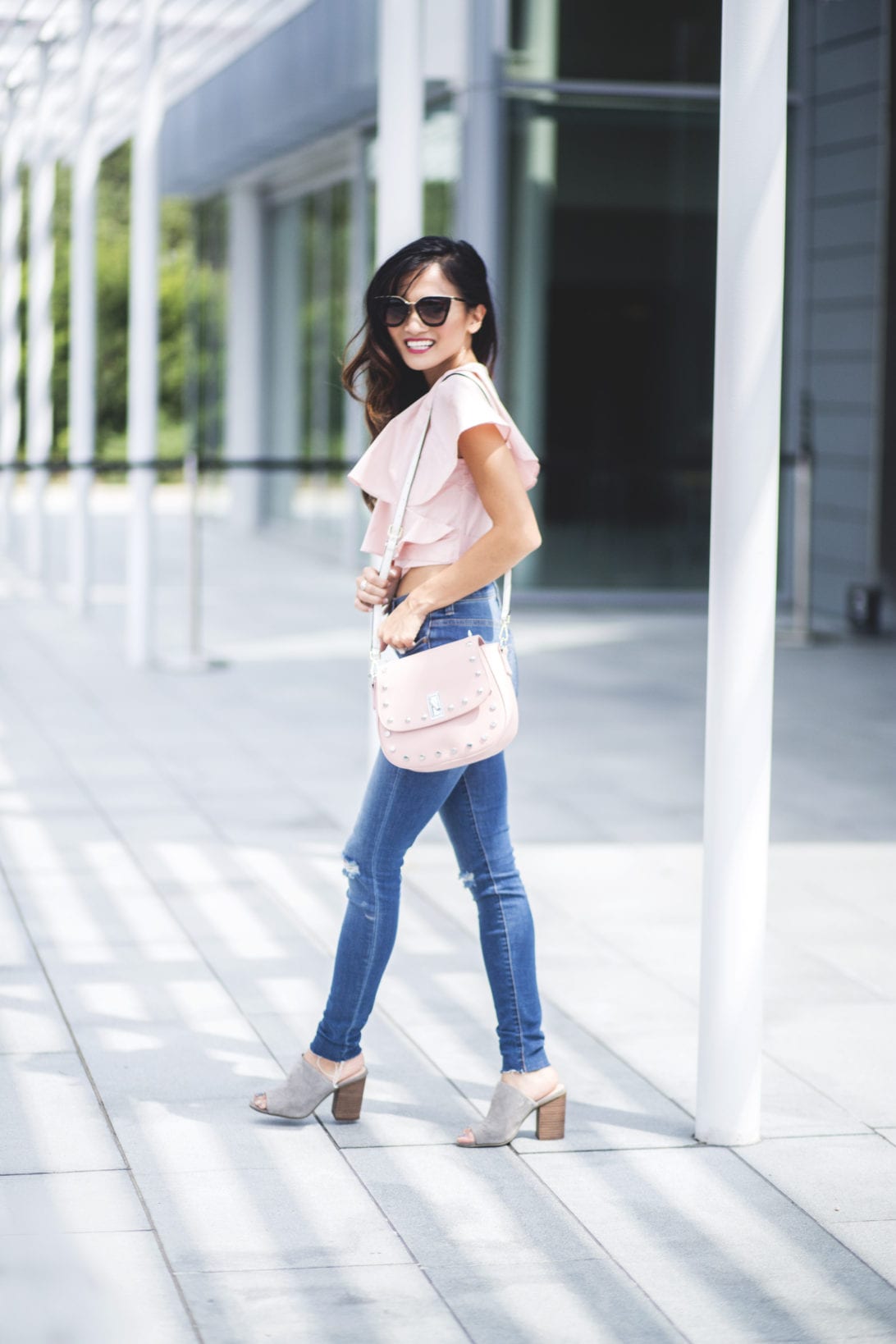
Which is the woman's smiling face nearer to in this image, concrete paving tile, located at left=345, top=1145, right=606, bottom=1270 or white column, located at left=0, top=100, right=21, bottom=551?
concrete paving tile, located at left=345, top=1145, right=606, bottom=1270

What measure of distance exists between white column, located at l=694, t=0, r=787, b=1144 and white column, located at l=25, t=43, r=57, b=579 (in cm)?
1230

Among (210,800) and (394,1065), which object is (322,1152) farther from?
(210,800)

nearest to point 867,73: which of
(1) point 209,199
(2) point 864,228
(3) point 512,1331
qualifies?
(2) point 864,228

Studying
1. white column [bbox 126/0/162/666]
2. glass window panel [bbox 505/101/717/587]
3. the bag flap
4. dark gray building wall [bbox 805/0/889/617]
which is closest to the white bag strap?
the bag flap

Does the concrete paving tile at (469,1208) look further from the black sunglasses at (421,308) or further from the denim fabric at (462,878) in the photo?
the black sunglasses at (421,308)

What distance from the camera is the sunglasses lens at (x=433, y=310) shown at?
12.1 feet

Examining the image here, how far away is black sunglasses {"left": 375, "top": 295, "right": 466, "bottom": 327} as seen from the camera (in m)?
3.68

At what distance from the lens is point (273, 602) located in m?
15.3

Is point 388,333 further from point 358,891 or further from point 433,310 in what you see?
point 358,891

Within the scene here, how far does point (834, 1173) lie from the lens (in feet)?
12.3

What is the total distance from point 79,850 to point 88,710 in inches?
120

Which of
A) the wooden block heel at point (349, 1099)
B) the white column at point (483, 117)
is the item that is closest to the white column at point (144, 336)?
the white column at point (483, 117)

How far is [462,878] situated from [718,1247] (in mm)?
865

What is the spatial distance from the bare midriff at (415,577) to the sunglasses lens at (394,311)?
457 millimetres
